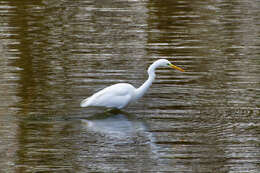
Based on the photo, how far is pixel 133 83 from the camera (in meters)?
13.4

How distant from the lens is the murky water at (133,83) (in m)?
9.41

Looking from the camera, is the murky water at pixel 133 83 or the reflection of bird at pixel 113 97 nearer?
the murky water at pixel 133 83

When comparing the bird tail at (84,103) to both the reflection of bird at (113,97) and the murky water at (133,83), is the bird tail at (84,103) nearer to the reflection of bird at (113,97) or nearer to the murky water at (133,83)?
the reflection of bird at (113,97)

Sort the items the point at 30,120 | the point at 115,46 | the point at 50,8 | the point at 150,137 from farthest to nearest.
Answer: the point at 50,8
the point at 115,46
the point at 30,120
the point at 150,137

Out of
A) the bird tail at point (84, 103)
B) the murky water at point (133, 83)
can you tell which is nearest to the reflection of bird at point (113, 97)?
the bird tail at point (84, 103)

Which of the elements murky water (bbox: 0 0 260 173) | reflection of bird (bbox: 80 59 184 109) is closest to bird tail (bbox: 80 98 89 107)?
reflection of bird (bbox: 80 59 184 109)

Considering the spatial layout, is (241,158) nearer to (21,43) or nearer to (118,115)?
(118,115)

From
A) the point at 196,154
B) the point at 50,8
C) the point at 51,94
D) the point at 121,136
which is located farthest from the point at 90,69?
the point at 50,8

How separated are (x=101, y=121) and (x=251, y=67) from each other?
452 cm

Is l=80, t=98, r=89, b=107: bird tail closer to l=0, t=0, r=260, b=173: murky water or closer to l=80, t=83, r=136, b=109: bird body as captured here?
l=80, t=83, r=136, b=109: bird body

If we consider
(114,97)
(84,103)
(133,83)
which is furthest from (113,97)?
(133,83)

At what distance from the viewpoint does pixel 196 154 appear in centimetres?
940

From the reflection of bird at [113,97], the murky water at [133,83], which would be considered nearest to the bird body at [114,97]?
the reflection of bird at [113,97]

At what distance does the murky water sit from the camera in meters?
9.41
